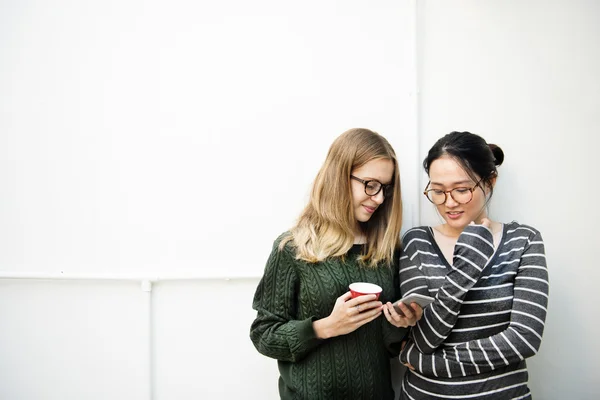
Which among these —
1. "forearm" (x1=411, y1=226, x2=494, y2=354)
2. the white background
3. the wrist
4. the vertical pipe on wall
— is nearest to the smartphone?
"forearm" (x1=411, y1=226, x2=494, y2=354)

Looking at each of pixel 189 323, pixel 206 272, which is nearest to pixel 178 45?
pixel 206 272

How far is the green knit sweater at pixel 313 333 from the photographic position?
1.14 m

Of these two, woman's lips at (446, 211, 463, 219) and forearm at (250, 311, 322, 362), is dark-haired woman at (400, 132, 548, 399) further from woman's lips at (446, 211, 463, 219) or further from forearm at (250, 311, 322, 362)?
forearm at (250, 311, 322, 362)

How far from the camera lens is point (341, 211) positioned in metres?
1.21

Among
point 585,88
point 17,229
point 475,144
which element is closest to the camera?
point 475,144

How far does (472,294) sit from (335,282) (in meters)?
0.44

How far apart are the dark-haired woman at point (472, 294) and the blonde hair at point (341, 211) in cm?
13

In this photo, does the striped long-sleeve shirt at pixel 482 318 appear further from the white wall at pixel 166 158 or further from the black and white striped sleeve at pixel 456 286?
the white wall at pixel 166 158

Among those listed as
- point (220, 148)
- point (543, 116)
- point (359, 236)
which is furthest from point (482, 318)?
point (220, 148)

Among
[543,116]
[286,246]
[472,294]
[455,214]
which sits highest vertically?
[543,116]

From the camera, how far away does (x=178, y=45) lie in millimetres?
1539

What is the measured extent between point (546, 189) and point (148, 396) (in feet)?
6.63

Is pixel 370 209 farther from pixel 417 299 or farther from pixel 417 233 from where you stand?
pixel 417 299

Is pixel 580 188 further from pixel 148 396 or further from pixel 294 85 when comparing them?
pixel 148 396
